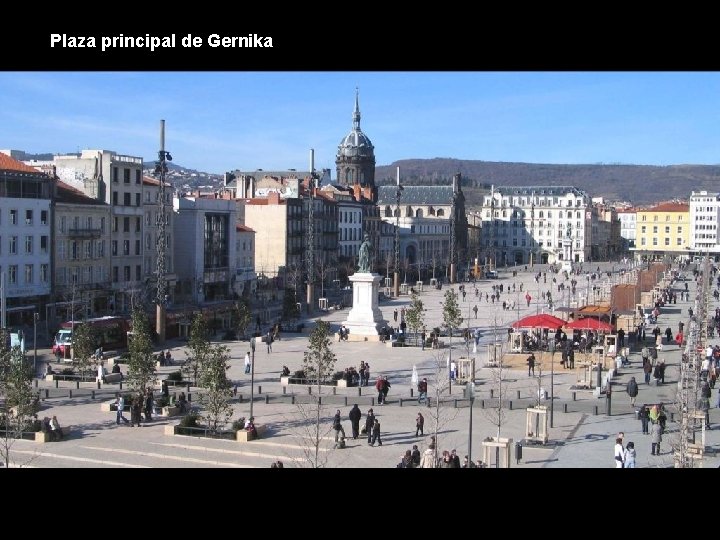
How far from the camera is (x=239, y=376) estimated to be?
3247 cm

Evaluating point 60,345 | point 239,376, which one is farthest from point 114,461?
point 60,345

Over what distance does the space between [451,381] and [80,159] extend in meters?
31.0

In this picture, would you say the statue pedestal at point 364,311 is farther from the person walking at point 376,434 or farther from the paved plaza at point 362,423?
the person walking at point 376,434

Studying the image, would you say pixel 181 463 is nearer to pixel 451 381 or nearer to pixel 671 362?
pixel 451 381

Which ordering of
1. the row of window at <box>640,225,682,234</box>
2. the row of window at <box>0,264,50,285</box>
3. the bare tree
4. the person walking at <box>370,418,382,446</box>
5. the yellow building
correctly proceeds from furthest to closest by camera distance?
1. the row of window at <box>640,225,682,234</box>
2. the yellow building
3. the row of window at <box>0,264,50,285</box>
4. the person walking at <box>370,418,382,446</box>
5. the bare tree

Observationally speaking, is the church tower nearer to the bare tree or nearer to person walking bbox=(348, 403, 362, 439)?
the bare tree

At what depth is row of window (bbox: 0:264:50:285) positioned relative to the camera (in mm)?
44606

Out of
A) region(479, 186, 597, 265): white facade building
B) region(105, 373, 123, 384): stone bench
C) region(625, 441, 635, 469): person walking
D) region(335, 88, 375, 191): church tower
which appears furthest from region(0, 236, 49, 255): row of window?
region(479, 186, 597, 265): white facade building

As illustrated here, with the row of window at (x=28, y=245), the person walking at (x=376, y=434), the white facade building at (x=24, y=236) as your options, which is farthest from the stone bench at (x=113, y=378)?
the row of window at (x=28, y=245)

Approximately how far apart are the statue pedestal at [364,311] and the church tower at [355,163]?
264 feet

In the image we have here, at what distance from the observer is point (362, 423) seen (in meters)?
23.5

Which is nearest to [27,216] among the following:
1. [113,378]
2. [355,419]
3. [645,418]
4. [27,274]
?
[27,274]

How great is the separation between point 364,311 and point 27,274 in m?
15.8

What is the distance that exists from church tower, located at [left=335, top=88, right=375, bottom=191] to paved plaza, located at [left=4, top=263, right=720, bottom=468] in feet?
292
